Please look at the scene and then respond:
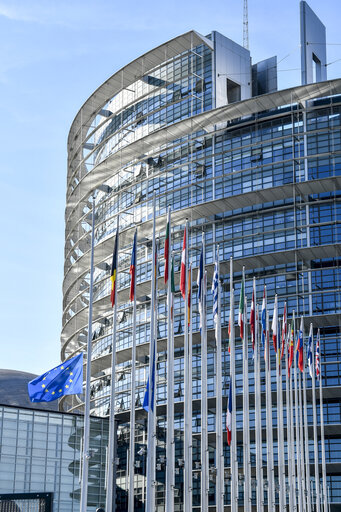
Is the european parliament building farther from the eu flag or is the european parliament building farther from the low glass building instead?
the eu flag

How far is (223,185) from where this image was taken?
74.6m

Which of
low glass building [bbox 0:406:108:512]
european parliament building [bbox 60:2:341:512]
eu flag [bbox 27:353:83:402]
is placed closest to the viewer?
eu flag [bbox 27:353:83:402]

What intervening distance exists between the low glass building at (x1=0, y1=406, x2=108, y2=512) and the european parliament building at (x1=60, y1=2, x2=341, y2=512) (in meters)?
8.09

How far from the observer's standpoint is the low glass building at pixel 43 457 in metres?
54.9

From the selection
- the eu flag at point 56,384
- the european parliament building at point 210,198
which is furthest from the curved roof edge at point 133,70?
the eu flag at point 56,384

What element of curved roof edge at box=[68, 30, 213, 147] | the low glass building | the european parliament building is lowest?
the low glass building

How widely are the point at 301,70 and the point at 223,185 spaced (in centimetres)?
1385

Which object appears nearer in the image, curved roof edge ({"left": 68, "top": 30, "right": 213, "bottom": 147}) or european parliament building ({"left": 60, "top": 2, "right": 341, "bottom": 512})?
european parliament building ({"left": 60, "top": 2, "right": 341, "bottom": 512})

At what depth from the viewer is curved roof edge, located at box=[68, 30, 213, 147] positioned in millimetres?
79125

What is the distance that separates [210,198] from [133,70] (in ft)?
61.8

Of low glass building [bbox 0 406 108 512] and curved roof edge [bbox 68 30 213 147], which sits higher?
curved roof edge [bbox 68 30 213 147]

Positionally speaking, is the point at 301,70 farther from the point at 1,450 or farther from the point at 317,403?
the point at 1,450

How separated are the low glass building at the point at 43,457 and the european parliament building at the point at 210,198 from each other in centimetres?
809

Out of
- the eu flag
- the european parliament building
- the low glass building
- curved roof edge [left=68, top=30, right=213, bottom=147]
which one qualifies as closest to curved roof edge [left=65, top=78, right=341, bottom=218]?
the european parliament building
